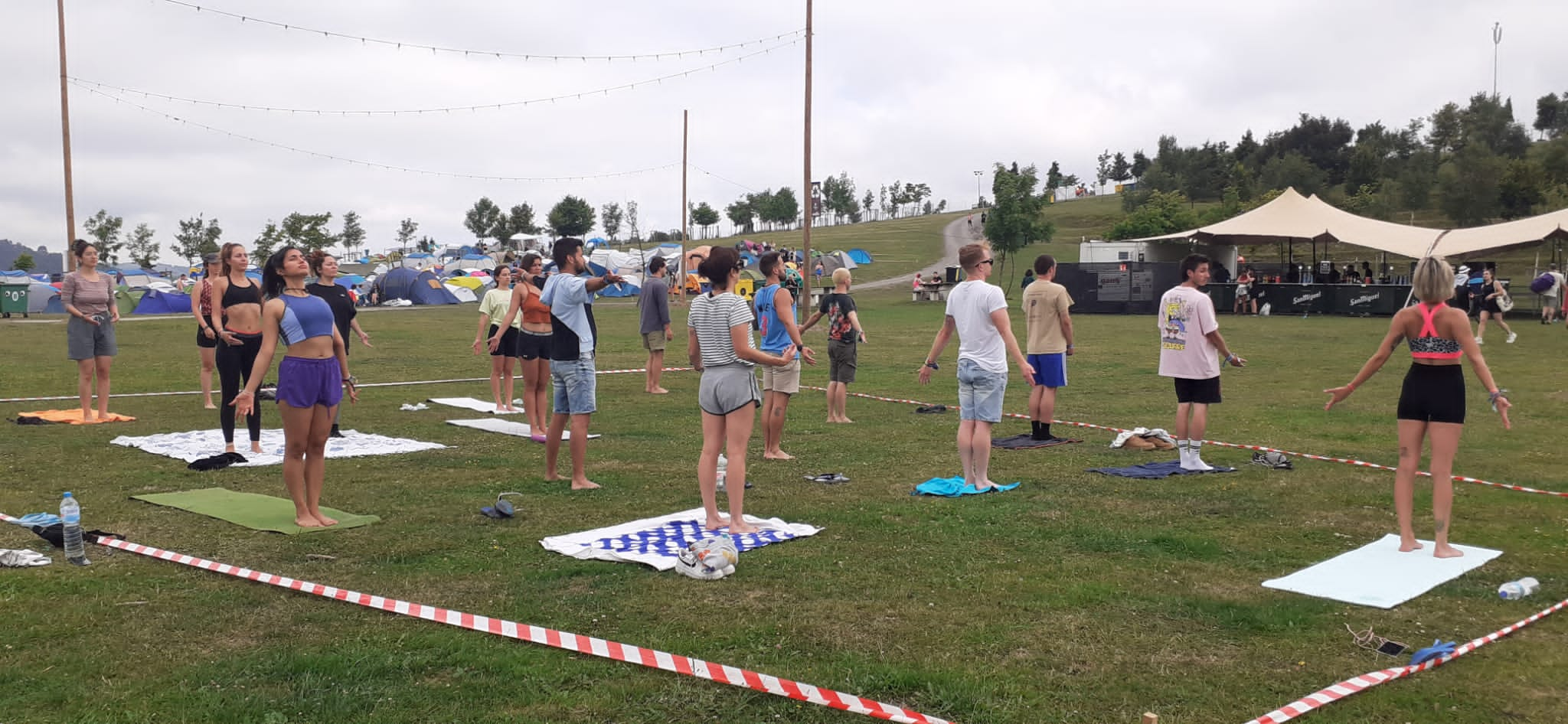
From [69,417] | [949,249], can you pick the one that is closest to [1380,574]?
[69,417]

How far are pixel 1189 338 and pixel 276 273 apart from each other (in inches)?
279

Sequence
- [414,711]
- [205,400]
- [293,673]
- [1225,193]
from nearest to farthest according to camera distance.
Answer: [414,711]
[293,673]
[205,400]
[1225,193]

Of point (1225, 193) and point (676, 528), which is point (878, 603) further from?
point (1225, 193)

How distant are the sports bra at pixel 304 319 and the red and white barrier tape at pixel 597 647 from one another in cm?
149

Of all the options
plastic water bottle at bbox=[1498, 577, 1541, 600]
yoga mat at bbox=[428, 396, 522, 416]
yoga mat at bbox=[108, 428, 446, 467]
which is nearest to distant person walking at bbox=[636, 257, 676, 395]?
yoga mat at bbox=[428, 396, 522, 416]

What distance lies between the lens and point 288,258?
697 centimetres

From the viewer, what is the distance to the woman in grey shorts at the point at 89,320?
11273mm

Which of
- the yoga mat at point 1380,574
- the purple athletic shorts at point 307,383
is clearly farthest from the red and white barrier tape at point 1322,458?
the purple athletic shorts at point 307,383

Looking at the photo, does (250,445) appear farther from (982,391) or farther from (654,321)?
(982,391)

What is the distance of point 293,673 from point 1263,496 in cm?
665

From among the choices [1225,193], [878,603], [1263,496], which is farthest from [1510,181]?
[878,603]

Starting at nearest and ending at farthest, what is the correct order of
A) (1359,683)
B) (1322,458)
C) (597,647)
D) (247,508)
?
(1359,683), (597,647), (247,508), (1322,458)

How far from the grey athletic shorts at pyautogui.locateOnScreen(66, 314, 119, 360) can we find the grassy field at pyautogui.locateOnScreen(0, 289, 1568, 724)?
0.96m

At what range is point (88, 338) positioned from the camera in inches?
455
